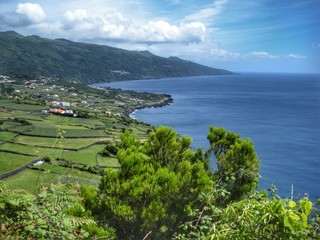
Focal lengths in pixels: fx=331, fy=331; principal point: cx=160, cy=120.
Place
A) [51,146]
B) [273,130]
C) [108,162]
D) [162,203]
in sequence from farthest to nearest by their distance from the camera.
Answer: [273,130] < [51,146] < [108,162] < [162,203]

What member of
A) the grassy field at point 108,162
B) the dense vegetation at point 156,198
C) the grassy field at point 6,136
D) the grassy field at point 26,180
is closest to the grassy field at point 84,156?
the grassy field at point 108,162

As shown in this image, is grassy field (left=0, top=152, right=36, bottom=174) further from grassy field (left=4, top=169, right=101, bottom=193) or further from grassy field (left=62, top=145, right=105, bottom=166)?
grassy field (left=62, top=145, right=105, bottom=166)

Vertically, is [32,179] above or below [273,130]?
below

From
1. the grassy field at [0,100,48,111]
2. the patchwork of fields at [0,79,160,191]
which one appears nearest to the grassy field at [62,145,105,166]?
the patchwork of fields at [0,79,160,191]

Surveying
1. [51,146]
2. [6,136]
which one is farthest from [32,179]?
[6,136]

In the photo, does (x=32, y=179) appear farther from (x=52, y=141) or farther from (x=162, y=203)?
(x=162, y=203)

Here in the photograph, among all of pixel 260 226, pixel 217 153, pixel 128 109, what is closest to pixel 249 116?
pixel 128 109

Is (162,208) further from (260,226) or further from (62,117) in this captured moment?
(62,117)
